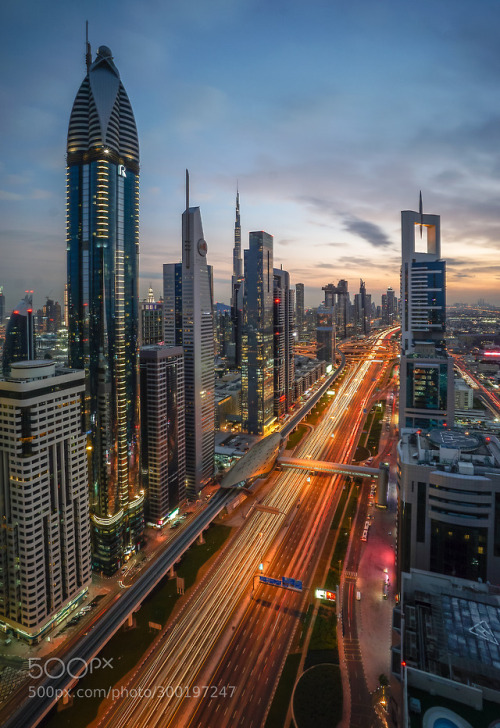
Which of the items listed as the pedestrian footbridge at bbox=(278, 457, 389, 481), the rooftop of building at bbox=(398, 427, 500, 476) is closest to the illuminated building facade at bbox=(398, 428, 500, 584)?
the rooftop of building at bbox=(398, 427, 500, 476)

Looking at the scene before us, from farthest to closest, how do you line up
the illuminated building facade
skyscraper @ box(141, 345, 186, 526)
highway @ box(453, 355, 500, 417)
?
highway @ box(453, 355, 500, 417) → skyscraper @ box(141, 345, 186, 526) → the illuminated building facade

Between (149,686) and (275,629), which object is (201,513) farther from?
(149,686)

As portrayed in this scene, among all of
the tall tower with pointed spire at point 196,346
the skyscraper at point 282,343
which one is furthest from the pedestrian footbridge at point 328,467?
the skyscraper at point 282,343

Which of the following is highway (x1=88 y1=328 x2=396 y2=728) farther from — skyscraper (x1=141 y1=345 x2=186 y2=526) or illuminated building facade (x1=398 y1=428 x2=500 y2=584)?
illuminated building facade (x1=398 y1=428 x2=500 y2=584)

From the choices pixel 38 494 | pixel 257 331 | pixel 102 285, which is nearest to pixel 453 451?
pixel 38 494

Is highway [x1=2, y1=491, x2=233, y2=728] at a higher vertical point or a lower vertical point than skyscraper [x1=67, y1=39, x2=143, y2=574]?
lower

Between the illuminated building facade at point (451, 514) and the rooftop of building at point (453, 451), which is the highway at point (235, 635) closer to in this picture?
the illuminated building facade at point (451, 514)

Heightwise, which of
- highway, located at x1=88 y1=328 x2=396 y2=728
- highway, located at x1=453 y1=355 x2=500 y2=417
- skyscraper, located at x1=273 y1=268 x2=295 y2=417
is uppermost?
skyscraper, located at x1=273 y1=268 x2=295 y2=417
